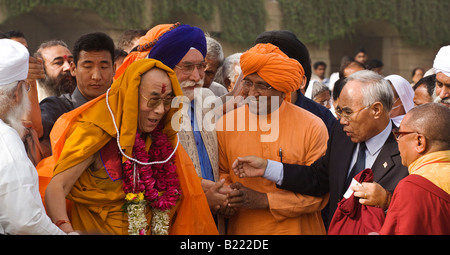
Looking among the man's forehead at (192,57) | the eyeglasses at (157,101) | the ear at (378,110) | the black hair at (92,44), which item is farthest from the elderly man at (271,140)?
the black hair at (92,44)

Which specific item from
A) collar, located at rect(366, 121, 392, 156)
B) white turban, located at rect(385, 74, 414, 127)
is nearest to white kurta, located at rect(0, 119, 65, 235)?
collar, located at rect(366, 121, 392, 156)

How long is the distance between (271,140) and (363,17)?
50.2 feet

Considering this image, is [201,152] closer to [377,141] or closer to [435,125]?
[377,141]

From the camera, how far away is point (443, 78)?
4.35 m

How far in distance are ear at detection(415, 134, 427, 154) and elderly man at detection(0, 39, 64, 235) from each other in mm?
1755

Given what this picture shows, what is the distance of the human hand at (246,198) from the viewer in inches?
145

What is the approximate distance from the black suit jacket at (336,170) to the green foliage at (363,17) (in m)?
13.9

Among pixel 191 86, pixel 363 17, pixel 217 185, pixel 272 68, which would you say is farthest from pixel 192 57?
pixel 363 17

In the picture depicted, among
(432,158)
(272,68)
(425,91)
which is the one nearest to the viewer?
(432,158)

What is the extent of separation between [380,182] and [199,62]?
4.61ft

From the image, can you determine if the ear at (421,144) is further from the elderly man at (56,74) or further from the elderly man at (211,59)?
the elderly man at (56,74)

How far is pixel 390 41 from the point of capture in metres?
18.8

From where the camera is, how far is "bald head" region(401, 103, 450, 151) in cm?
291
